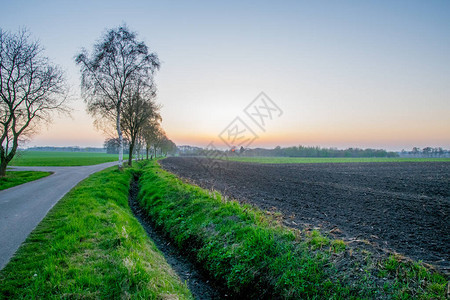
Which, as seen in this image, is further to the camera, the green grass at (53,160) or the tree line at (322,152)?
the tree line at (322,152)

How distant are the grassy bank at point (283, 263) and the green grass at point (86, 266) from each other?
4.32 feet

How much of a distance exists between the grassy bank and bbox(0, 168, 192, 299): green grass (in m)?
1.32

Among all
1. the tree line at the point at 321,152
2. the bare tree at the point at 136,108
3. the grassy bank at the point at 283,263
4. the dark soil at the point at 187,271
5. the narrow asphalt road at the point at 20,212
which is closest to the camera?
the grassy bank at the point at 283,263

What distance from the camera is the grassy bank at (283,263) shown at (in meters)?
4.37

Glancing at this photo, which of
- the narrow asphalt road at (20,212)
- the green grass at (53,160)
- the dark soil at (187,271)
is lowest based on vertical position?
the dark soil at (187,271)

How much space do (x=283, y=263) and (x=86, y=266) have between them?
466 cm

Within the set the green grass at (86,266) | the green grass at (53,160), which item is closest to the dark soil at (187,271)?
the green grass at (86,266)

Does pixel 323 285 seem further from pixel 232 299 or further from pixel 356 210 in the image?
pixel 356 210

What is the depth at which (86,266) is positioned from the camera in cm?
531

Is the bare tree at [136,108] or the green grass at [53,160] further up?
the bare tree at [136,108]

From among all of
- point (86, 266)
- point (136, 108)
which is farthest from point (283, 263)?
point (136, 108)

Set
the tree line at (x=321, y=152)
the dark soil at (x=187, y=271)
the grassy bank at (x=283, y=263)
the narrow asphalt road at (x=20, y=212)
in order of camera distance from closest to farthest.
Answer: the grassy bank at (x=283, y=263), the dark soil at (x=187, y=271), the narrow asphalt road at (x=20, y=212), the tree line at (x=321, y=152)

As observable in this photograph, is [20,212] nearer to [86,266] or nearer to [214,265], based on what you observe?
[86,266]

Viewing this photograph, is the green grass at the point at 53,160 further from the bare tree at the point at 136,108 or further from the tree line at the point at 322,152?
the tree line at the point at 322,152
